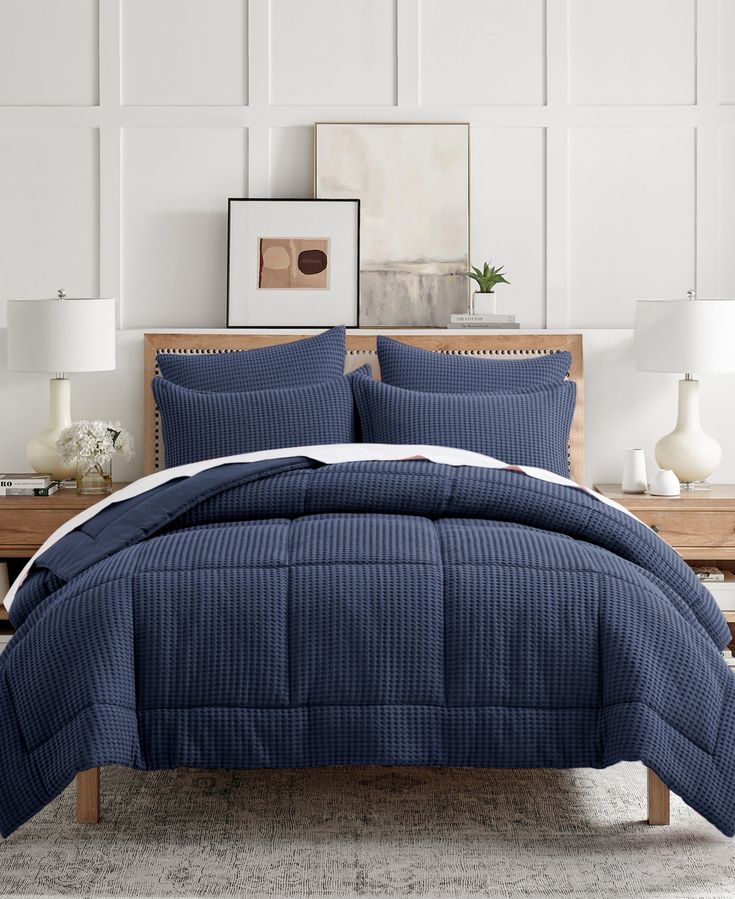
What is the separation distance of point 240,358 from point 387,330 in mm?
666

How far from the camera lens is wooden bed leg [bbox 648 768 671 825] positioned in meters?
2.46

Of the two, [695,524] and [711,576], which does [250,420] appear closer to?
[695,524]

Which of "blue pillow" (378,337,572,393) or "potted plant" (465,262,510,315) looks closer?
"blue pillow" (378,337,572,393)

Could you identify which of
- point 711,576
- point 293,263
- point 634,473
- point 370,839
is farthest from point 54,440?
point 711,576

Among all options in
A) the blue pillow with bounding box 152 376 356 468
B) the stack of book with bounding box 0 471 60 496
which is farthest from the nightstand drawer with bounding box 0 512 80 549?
the blue pillow with bounding box 152 376 356 468

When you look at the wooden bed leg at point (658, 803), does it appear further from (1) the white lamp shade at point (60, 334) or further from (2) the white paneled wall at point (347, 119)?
(1) the white lamp shade at point (60, 334)

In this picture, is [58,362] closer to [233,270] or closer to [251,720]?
[233,270]

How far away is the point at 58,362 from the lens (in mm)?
4062

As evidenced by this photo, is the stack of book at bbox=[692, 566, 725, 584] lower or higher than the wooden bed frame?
lower

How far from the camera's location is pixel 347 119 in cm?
449

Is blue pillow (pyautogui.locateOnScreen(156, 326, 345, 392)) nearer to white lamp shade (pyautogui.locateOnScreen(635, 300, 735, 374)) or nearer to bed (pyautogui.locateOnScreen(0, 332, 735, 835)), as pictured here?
white lamp shade (pyautogui.locateOnScreen(635, 300, 735, 374))

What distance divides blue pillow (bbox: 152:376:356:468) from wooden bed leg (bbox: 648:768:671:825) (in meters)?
1.77

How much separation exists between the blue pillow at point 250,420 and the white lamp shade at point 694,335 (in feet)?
3.95

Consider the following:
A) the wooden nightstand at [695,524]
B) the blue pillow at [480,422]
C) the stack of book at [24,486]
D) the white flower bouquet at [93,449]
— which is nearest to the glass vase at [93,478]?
the white flower bouquet at [93,449]
